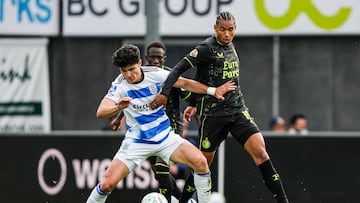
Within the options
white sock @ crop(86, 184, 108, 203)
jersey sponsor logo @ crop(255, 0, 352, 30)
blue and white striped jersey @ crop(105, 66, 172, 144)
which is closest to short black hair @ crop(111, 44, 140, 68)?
blue and white striped jersey @ crop(105, 66, 172, 144)

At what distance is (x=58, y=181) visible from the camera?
13.9 m

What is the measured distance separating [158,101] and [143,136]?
0.42 meters

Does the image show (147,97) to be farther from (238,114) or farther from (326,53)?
(326,53)

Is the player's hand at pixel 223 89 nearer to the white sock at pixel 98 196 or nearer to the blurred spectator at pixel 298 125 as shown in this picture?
the white sock at pixel 98 196

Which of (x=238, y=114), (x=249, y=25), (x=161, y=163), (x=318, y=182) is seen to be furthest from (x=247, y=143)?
(x=249, y=25)

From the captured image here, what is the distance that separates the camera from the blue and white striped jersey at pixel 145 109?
35.5 feet

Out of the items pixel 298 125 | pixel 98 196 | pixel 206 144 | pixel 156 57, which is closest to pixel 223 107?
pixel 206 144

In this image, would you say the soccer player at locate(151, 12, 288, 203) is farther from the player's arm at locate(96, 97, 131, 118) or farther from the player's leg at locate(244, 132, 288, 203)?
the player's arm at locate(96, 97, 131, 118)

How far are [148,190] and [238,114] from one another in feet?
9.21

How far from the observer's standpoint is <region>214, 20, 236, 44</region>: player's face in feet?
36.5

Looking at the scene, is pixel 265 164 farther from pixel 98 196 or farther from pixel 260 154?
pixel 98 196

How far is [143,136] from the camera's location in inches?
431

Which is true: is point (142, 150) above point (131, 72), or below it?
below

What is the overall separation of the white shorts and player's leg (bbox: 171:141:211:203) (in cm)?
7
